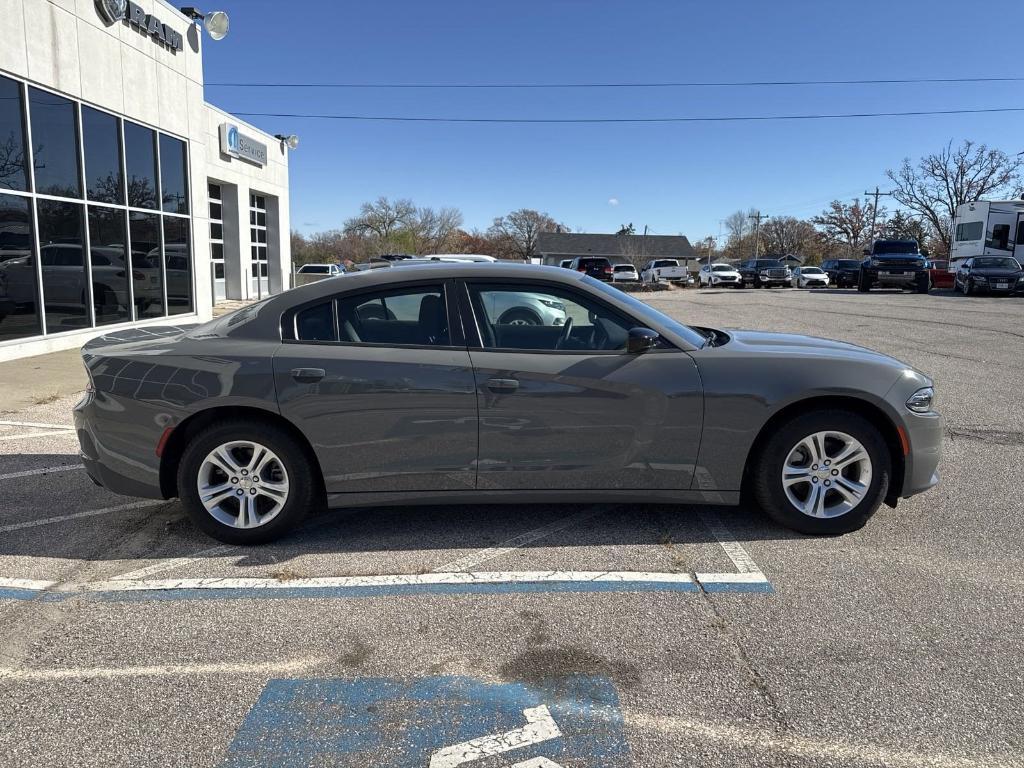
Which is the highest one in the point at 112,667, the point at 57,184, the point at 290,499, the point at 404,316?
the point at 57,184

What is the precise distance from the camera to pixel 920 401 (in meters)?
3.96

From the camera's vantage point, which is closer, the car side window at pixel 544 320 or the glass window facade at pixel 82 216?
the car side window at pixel 544 320

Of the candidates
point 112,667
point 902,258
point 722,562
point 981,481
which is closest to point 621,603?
point 722,562

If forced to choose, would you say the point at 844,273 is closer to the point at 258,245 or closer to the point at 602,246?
the point at 258,245

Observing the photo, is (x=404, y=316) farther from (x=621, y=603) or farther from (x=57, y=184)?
(x=57, y=184)

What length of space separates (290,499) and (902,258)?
3225cm

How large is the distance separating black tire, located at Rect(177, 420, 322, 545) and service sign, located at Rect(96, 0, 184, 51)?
1167 centimetres

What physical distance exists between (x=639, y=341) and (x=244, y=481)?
7.48 ft

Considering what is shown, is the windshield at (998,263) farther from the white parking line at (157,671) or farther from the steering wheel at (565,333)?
the white parking line at (157,671)

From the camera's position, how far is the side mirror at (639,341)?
3.81 m

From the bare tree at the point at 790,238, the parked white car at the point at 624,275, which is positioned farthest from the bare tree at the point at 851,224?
the parked white car at the point at 624,275

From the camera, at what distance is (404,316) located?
4.00m

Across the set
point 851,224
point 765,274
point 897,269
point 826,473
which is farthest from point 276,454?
point 851,224

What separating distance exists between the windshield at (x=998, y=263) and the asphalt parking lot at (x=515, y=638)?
27289 millimetres
